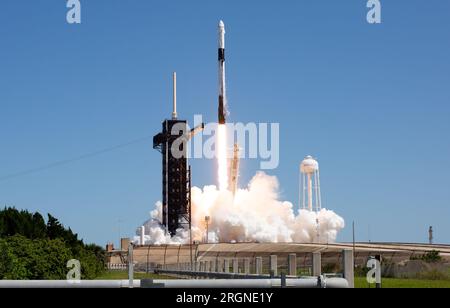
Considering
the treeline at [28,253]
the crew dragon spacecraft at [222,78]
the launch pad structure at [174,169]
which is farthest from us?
the launch pad structure at [174,169]

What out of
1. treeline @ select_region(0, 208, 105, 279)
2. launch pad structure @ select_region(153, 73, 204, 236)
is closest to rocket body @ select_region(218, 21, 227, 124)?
launch pad structure @ select_region(153, 73, 204, 236)

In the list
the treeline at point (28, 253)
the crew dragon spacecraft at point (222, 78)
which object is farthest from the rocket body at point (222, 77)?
the treeline at point (28, 253)

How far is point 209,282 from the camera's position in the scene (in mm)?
15742

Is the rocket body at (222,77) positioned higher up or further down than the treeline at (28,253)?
higher up

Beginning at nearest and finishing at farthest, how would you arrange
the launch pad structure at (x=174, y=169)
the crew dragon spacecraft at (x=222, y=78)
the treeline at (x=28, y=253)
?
the treeline at (x=28, y=253), the crew dragon spacecraft at (x=222, y=78), the launch pad structure at (x=174, y=169)

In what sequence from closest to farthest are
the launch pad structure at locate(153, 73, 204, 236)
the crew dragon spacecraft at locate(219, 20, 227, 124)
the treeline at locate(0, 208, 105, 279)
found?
1. the treeline at locate(0, 208, 105, 279)
2. the crew dragon spacecraft at locate(219, 20, 227, 124)
3. the launch pad structure at locate(153, 73, 204, 236)

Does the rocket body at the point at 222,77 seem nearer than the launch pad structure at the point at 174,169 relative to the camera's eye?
Yes

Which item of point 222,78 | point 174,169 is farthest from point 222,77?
point 174,169

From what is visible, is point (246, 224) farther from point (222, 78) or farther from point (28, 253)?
point (28, 253)

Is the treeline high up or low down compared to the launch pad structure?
down

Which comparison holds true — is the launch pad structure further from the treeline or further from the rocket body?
the treeline

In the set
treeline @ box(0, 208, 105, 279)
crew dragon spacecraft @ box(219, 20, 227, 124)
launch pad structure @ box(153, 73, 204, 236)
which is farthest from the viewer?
launch pad structure @ box(153, 73, 204, 236)

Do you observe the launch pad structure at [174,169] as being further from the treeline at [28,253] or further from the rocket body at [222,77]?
the treeline at [28,253]
